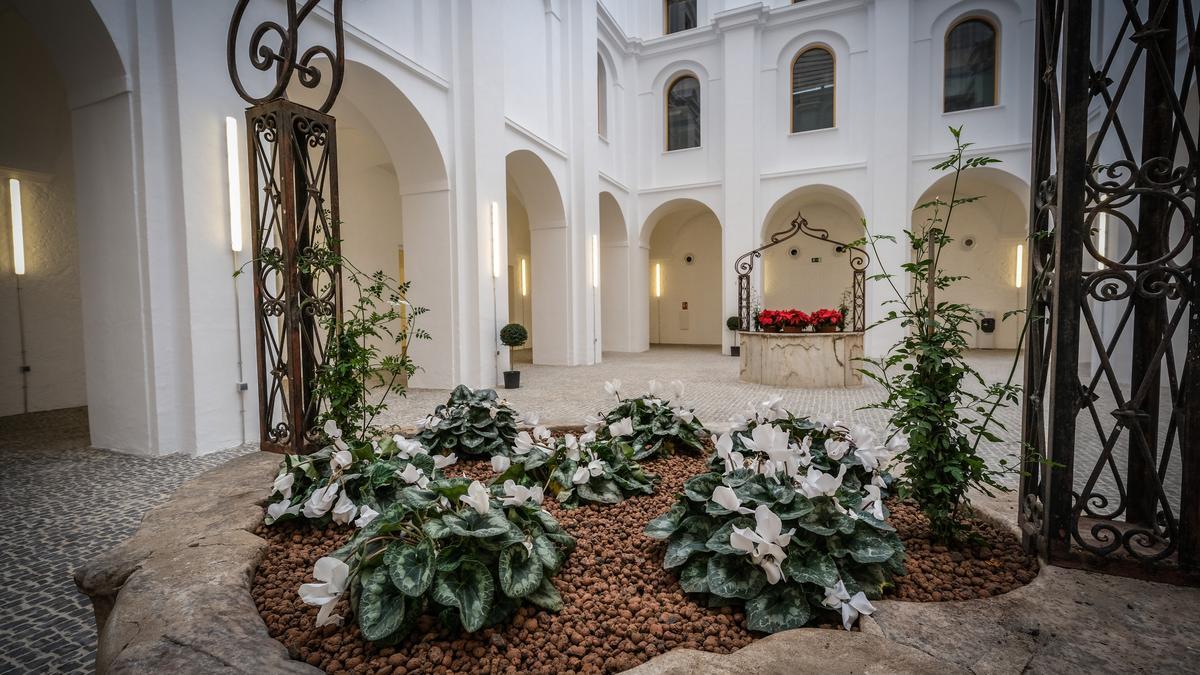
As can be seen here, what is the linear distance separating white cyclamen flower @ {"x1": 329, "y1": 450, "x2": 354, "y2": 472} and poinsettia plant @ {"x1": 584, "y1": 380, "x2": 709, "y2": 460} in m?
1.44

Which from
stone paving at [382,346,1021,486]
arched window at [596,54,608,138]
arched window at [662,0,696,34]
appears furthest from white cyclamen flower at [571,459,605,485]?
arched window at [662,0,696,34]

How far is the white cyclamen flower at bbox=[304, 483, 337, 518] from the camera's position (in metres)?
2.34

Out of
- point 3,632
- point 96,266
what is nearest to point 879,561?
point 3,632

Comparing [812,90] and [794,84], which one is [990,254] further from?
[794,84]

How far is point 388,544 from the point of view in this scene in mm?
1774

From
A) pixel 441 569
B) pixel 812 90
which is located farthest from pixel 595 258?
pixel 441 569

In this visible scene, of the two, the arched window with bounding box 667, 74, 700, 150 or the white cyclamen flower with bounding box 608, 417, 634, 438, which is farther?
the arched window with bounding box 667, 74, 700, 150

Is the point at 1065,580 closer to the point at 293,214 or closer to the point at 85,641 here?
the point at 85,641

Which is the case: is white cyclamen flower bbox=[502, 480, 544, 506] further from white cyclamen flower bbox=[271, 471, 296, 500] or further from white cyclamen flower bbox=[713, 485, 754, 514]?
white cyclamen flower bbox=[271, 471, 296, 500]

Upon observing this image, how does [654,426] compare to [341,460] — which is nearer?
[341,460]

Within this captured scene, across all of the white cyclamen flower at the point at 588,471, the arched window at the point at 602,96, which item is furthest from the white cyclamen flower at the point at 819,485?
the arched window at the point at 602,96

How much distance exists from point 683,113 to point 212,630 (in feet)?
54.1

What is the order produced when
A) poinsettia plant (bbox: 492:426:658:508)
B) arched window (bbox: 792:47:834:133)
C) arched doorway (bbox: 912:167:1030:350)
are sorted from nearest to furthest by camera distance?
1. poinsettia plant (bbox: 492:426:658:508)
2. arched window (bbox: 792:47:834:133)
3. arched doorway (bbox: 912:167:1030:350)

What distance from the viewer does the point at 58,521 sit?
336 centimetres
